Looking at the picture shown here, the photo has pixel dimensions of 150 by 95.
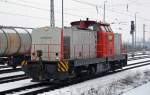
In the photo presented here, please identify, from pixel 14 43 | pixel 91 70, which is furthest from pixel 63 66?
pixel 14 43

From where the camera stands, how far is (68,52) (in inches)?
666

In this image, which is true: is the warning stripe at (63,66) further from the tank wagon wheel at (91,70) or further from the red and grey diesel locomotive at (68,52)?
the tank wagon wheel at (91,70)

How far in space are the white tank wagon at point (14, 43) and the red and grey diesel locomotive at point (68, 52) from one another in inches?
176

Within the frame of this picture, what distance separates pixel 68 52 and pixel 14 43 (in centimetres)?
647

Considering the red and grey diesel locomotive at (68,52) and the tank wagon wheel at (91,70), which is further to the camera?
the tank wagon wheel at (91,70)

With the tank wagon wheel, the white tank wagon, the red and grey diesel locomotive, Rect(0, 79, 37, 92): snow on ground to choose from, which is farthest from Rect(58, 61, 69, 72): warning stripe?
the white tank wagon

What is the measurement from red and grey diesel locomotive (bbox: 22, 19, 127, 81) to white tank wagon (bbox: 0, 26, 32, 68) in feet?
14.7

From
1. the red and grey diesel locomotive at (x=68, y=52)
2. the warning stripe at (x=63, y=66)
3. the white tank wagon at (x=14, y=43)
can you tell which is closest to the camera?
the warning stripe at (x=63, y=66)

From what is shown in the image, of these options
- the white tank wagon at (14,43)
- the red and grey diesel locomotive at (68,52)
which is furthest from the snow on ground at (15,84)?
the white tank wagon at (14,43)

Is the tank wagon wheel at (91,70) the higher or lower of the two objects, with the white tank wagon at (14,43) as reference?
lower

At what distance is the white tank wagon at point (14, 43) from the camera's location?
70.6 feet

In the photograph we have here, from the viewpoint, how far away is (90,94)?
12234 mm

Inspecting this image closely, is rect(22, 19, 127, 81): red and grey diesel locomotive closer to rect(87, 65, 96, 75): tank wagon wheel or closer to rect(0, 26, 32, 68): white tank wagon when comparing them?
rect(87, 65, 96, 75): tank wagon wheel

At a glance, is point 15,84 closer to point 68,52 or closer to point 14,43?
point 68,52
